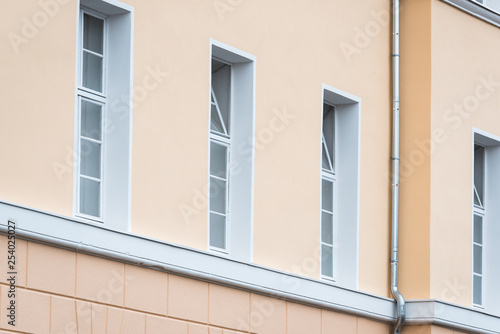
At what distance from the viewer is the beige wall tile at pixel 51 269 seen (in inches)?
456

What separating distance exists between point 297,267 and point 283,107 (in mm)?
1741

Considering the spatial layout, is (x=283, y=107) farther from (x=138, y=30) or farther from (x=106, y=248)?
(x=106, y=248)

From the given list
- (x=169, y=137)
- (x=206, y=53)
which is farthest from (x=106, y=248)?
(x=206, y=53)

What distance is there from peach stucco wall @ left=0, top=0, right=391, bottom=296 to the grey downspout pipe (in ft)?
0.33

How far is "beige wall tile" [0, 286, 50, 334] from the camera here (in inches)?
444

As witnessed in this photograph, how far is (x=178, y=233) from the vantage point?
13.3m

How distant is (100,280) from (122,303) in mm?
380

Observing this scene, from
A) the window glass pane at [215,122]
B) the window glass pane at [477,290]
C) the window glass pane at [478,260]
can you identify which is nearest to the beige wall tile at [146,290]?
the window glass pane at [215,122]

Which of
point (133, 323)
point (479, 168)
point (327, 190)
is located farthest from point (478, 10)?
point (133, 323)

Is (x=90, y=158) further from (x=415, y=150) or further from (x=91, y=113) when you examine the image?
(x=415, y=150)

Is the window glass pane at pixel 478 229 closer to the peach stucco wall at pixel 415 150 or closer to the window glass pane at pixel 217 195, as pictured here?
the peach stucco wall at pixel 415 150

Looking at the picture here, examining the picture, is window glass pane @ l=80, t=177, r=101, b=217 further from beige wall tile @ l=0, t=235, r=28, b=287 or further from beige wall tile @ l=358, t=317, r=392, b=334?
beige wall tile @ l=358, t=317, r=392, b=334

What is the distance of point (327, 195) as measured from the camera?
1620cm

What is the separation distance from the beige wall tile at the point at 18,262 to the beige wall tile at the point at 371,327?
5.27 metres
